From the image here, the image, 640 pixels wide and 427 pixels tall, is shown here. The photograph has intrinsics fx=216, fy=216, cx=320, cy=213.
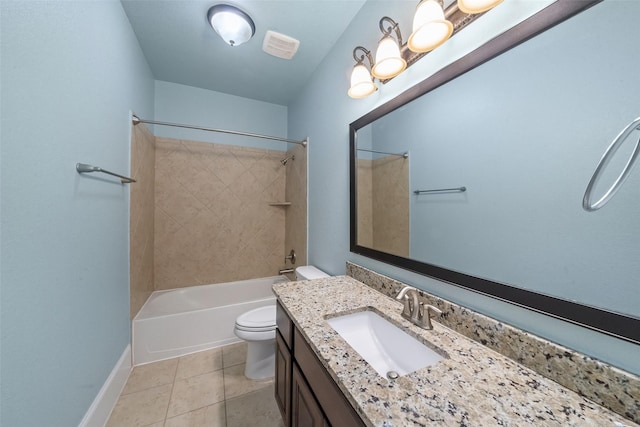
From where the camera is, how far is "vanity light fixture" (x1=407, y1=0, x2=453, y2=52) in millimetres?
769

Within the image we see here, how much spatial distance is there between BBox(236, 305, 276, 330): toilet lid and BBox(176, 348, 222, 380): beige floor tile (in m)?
0.48

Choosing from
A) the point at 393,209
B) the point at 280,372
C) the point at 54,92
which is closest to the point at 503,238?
the point at 393,209

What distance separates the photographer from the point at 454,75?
2.80 ft

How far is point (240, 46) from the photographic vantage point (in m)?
1.71

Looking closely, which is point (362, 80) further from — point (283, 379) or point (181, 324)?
point (181, 324)

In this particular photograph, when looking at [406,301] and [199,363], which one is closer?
[406,301]

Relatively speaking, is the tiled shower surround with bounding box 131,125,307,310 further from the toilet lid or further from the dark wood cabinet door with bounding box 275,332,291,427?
the dark wood cabinet door with bounding box 275,332,291,427

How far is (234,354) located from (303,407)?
4.38ft

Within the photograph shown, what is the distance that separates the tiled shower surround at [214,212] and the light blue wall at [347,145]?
0.37 metres

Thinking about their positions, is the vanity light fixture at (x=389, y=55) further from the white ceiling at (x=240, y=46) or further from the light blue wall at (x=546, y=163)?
the white ceiling at (x=240, y=46)

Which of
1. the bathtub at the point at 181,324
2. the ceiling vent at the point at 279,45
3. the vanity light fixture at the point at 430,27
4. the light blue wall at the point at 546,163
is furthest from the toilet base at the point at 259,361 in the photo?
the ceiling vent at the point at 279,45

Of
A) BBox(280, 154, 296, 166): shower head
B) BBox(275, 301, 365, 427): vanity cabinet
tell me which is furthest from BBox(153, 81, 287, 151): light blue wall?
BBox(275, 301, 365, 427): vanity cabinet

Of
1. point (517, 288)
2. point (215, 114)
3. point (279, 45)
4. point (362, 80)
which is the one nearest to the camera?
point (517, 288)

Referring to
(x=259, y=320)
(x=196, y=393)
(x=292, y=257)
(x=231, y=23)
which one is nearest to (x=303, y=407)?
(x=259, y=320)
